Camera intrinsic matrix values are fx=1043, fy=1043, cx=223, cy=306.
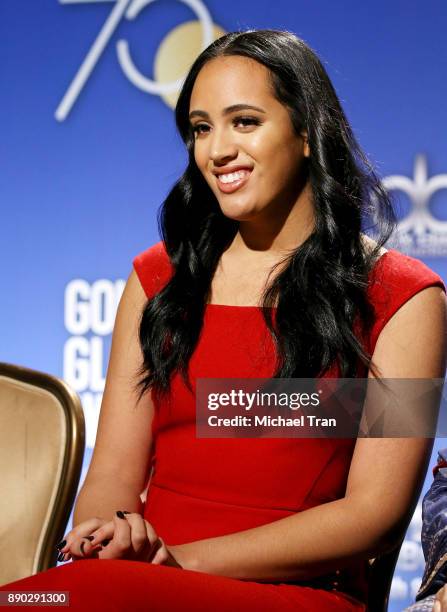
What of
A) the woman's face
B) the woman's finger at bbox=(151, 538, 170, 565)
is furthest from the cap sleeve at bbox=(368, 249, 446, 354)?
the woman's finger at bbox=(151, 538, 170, 565)

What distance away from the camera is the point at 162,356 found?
1676mm

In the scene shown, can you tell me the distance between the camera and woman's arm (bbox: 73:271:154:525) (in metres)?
1.67

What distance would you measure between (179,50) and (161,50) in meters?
0.06

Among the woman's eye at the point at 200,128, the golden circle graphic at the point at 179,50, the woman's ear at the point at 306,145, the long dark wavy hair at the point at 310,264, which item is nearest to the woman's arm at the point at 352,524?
the long dark wavy hair at the point at 310,264

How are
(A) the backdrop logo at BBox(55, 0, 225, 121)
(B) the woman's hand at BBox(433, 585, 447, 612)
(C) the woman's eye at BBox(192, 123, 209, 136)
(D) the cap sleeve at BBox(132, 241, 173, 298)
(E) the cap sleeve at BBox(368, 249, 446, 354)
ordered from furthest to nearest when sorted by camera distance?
(A) the backdrop logo at BBox(55, 0, 225, 121)
(D) the cap sleeve at BBox(132, 241, 173, 298)
(C) the woman's eye at BBox(192, 123, 209, 136)
(E) the cap sleeve at BBox(368, 249, 446, 354)
(B) the woman's hand at BBox(433, 585, 447, 612)

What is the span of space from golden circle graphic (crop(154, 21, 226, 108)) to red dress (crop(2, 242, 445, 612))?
5.28ft

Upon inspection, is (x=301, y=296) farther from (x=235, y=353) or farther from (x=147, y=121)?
(x=147, y=121)

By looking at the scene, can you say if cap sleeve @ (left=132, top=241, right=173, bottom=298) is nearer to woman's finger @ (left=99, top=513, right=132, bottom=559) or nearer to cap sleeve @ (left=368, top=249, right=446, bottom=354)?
cap sleeve @ (left=368, top=249, right=446, bottom=354)

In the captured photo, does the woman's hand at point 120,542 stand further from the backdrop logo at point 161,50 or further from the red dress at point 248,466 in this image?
the backdrop logo at point 161,50

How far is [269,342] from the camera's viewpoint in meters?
1.62

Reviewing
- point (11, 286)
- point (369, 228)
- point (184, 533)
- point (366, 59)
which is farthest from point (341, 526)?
point (11, 286)

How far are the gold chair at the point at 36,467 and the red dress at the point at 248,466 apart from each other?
6.4 inches

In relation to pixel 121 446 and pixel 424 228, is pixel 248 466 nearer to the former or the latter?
pixel 121 446

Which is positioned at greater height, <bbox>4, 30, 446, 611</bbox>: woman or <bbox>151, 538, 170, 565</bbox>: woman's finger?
<bbox>4, 30, 446, 611</bbox>: woman
